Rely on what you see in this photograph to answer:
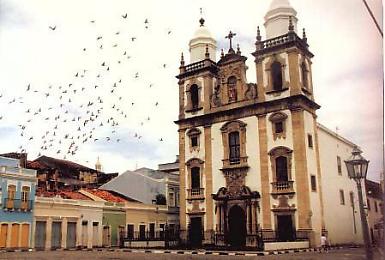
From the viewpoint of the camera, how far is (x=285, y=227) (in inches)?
316

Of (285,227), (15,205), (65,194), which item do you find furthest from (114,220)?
(15,205)

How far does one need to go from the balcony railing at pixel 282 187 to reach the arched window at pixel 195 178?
1.67m

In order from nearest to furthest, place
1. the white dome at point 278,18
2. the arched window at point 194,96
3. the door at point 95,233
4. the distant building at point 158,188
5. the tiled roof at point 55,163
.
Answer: the tiled roof at point 55,163, the white dome at point 278,18, the door at point 95,233, the distant building at point 158,188, the arched window at point 194,96

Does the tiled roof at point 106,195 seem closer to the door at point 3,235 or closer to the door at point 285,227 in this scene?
the door at point 285,227

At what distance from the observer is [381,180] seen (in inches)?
139

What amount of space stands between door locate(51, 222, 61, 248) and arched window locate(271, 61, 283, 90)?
4.58 meters

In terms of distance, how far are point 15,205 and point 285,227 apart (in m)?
5.19

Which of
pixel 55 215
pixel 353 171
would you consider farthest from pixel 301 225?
pixel 353 171

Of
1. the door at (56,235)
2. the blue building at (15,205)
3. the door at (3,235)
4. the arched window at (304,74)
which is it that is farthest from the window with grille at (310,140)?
the door at (3,235)

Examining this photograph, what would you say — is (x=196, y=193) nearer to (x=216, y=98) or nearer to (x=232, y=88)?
(x=216, y=98)

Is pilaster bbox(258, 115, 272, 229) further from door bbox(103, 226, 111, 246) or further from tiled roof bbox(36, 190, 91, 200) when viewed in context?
tiled roof bbox(36, 190, 91, 200)

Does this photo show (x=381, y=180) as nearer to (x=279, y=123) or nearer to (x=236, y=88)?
(x=279, y=123)

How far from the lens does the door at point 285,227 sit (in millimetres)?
7891

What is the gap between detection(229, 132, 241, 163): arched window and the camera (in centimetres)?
884
